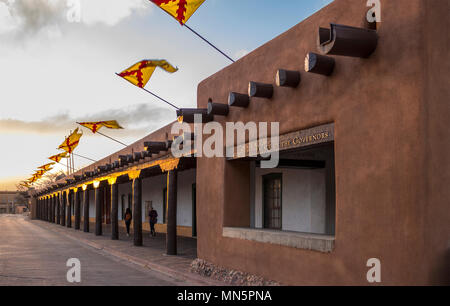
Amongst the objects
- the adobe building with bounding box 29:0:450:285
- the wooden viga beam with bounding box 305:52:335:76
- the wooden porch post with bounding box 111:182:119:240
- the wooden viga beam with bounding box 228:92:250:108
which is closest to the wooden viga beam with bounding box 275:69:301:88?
the adobe building with bounding box 29:0:450:285

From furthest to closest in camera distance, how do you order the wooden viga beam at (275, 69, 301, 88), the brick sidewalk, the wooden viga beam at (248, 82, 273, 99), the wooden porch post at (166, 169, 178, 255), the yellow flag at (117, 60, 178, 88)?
the wooden porch post at (166, 169, 178, 255), the yellow flag at (117, 60, 178, 88), the brick sidewalk, the wooden viga beam at (248, 82, 273, 99), the wooden viga beam at (275, 69, 301, 88)

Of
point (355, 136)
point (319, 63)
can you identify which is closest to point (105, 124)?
point (319, 63)

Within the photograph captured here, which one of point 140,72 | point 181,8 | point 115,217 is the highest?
point 181,8

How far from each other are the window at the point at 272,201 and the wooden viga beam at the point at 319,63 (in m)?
9.39

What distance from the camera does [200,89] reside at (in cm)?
1301

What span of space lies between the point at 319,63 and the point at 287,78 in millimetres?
969

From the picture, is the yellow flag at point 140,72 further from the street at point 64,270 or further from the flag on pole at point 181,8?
the street at point 64,270

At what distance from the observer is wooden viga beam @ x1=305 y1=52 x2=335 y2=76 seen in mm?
7673

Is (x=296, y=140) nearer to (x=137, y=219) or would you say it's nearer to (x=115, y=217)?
(x=137, y=219)

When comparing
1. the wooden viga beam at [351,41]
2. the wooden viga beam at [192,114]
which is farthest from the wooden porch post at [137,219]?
the wooden viga beam at [351,41]

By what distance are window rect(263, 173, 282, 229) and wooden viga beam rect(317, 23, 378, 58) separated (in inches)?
404

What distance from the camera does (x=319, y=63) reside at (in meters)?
7.69

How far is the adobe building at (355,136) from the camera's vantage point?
245 inches

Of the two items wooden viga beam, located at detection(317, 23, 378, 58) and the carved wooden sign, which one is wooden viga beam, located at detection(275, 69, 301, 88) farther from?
wooden viga beam, located at detection(317, 23, 378, 58)
